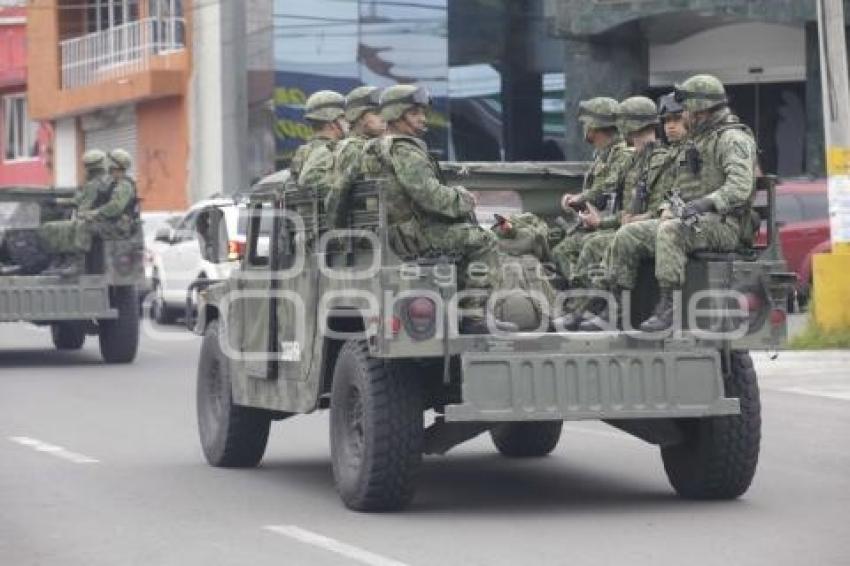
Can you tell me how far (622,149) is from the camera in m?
11.8

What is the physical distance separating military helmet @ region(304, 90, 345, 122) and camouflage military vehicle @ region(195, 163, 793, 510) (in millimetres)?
1023

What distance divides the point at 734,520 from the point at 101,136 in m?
39.0

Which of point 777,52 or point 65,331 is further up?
point 777,52

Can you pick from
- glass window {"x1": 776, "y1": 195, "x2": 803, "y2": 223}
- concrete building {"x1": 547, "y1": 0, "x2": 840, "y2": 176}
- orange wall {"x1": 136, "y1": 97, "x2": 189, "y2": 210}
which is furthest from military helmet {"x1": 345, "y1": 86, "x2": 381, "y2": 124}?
orange wall {"x1": 136, "y1": 97, "x2": 189, "y2": 210}

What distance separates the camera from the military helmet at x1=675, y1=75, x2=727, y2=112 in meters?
10.9

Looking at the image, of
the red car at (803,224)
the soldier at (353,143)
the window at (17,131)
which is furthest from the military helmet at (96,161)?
the window at (17,131)

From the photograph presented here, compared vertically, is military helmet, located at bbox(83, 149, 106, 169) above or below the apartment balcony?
below

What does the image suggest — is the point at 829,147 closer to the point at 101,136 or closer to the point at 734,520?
the point at 734,520

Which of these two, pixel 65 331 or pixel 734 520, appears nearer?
pixel 734 520

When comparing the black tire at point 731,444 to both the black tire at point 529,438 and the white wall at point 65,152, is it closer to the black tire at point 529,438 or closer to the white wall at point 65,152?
the black tire at point 529,438

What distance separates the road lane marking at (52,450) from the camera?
13.4 meters

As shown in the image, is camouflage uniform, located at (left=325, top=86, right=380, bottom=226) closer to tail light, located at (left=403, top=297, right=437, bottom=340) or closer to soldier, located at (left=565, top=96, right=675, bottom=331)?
tail light, located at (left=403, top=297, right=437, bottom=340)

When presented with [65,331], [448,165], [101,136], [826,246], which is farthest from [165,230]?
[101,136]

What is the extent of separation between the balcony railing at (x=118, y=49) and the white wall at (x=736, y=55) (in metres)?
10.3
